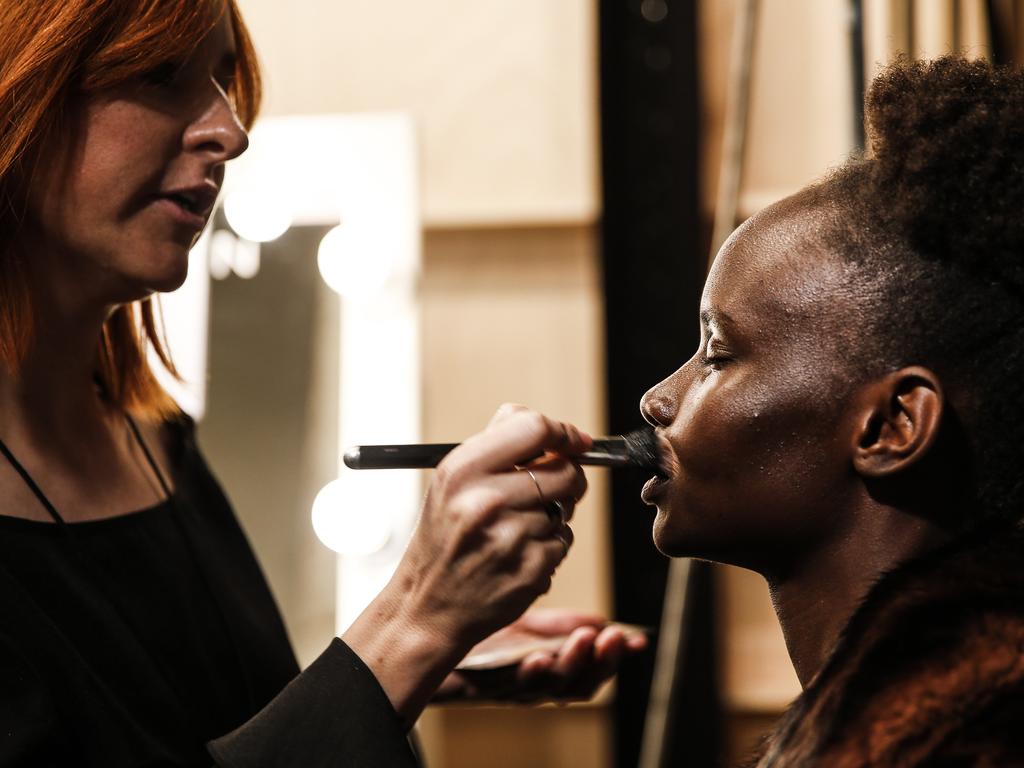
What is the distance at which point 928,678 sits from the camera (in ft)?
1.86

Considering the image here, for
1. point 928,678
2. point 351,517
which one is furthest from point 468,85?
point 928,678

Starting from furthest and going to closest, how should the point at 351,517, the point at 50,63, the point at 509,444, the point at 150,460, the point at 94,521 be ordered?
the point at 351,517 → the point at 150,460 → the point at 94,521 → the point at 50,63 → the point at 509,444

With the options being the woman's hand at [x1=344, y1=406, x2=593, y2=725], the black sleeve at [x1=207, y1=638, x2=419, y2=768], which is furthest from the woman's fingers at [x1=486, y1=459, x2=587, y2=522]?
the black sleeve at [x1=207, y1=638, x2=419, y2=768]

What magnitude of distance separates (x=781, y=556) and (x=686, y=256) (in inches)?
46.3

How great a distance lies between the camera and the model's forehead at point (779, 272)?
0.75 metres

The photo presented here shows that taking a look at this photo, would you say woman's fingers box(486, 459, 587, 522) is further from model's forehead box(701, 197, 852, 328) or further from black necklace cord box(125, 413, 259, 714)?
black necklace cord box(125, 413, 259, 714)

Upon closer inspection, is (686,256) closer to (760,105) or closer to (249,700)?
(760,105)

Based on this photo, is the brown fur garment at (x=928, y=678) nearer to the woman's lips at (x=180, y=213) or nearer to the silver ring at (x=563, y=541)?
the silver ring at (x=563, y=541)

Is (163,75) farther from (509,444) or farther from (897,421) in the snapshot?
(897,421)

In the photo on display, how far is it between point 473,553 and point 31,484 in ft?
1.26

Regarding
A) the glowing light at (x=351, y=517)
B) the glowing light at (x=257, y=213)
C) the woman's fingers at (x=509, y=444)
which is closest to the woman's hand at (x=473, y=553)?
the woman's fingers at (x=509, y=444)

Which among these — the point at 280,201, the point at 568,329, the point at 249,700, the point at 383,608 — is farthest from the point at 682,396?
the point at 280,201

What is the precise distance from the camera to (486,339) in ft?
6.34

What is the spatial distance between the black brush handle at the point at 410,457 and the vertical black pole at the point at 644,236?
44.3 inches
